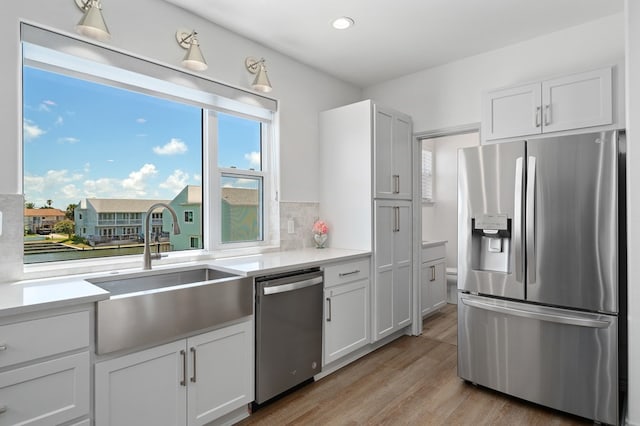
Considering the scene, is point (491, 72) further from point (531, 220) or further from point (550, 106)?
point (531, 220)

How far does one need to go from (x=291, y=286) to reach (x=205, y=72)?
170cm

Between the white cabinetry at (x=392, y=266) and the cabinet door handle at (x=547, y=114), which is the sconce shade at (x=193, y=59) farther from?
the cabinet door handle at (x=547, y=114)

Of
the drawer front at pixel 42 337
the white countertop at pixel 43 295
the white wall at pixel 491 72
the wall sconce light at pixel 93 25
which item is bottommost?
the drawer front at pixel 42 337

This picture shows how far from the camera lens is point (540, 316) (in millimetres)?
2258

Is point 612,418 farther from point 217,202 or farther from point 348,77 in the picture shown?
point 348,77

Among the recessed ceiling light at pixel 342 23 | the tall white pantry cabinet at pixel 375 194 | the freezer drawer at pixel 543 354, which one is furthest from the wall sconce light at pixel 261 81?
the freezer drawer at pixel 543 354

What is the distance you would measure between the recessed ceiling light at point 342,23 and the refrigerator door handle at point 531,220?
1.63 metres

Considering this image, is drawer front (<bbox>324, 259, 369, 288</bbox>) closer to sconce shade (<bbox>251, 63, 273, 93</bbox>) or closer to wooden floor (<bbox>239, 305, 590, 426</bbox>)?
wooden floor (<bbox>239, 305, 590, 426</bbox>)

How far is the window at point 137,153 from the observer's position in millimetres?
2088

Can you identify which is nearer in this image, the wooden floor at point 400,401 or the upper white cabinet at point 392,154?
the wooden floor at point 400,401

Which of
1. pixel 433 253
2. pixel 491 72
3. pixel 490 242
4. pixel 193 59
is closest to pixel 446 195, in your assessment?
pixel 433 253

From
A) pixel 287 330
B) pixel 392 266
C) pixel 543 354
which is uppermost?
pixel 392 266

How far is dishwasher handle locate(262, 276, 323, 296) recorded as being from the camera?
2256mm

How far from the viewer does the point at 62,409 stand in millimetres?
1469
